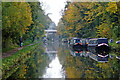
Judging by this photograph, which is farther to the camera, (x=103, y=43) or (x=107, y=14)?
(x=107, y=14)

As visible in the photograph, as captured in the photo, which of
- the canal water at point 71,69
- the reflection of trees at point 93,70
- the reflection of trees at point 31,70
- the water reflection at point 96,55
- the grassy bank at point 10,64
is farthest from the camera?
the water reflection at point 96,55

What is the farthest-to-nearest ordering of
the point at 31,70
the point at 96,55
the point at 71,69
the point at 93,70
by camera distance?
the point at 96,55 → the point at 31,70 → the point at 71,69 → the point at 93,70

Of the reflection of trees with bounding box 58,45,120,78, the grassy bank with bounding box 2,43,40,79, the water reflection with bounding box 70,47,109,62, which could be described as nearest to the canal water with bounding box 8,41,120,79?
the reflection of trees with bounding box 58,45,120,78

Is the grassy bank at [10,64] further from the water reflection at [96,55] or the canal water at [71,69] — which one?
the water reflection at [96,55]

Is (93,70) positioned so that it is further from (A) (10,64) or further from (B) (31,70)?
(A) (10,64)

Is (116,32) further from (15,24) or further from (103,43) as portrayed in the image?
(15,24)

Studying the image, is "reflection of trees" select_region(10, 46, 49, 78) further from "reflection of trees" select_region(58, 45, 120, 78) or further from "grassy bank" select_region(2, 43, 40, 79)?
"reflection of trees" select_region(58, 45, 120, 78)

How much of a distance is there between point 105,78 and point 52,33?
6908 inches

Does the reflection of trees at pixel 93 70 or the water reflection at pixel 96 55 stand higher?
the water reflection at pixel 96 55

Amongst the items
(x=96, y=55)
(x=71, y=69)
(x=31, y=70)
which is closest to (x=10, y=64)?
(x=31, y=70)

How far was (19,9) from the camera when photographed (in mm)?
29859

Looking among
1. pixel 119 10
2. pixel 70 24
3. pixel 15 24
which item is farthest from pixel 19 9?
pixel 70 24

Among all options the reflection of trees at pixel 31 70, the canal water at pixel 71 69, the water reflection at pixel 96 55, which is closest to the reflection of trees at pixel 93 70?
the canal water at pixel 71 69

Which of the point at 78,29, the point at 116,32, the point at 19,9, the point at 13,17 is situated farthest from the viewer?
the point at 78,29
